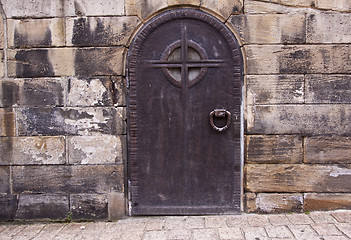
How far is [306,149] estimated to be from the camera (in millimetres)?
3512

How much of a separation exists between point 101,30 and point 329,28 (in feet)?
9.07

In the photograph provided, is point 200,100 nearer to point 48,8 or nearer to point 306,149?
point 306,149

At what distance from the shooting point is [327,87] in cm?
347

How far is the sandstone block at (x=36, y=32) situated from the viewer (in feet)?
11.5

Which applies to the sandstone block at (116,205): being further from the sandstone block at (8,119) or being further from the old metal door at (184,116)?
the sandstone block at (8,119)

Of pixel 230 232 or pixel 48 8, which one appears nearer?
pixel 230 232

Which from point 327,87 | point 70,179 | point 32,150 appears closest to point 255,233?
point 327,87

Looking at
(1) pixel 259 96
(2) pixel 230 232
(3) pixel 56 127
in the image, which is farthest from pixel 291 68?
(3) pixel 56 127

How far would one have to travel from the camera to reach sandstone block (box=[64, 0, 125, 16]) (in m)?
3.47

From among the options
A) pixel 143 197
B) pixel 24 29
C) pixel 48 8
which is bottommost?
pixel 143 197

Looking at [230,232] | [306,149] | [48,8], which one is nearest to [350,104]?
[306,149]

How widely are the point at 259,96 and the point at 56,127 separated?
2.55 metres

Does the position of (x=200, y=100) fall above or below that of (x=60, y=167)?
above

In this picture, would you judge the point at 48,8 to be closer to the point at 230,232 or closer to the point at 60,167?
the point at 60,167
